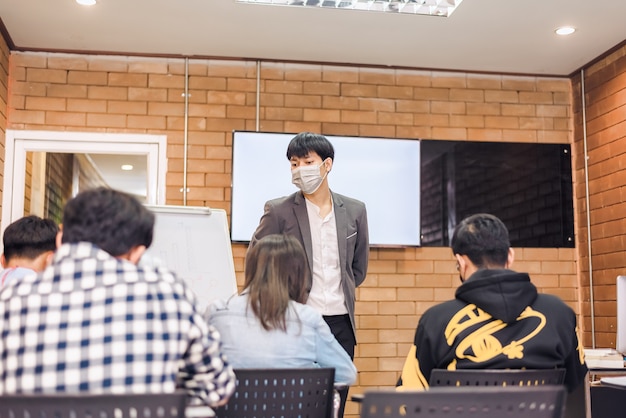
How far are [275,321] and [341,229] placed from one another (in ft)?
4.11

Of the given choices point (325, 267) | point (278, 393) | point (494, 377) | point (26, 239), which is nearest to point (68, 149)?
point (26, 239)

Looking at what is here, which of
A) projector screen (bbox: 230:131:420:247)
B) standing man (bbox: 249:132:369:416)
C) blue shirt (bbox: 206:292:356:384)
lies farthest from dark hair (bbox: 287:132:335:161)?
projector screen (bbox: 230:131:420:247)

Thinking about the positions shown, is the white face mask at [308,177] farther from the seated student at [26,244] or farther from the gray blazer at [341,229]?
the seated student at [26,244]

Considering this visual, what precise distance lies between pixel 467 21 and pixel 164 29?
6.15ft

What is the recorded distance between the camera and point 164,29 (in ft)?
14.9

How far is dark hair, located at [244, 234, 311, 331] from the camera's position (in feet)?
6.86

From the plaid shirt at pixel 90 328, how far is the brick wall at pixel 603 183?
3.97 metres

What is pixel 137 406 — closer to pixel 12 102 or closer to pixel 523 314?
pixel 523 314

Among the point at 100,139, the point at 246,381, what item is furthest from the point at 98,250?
the point at 100,139

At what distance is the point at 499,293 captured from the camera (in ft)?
6.62

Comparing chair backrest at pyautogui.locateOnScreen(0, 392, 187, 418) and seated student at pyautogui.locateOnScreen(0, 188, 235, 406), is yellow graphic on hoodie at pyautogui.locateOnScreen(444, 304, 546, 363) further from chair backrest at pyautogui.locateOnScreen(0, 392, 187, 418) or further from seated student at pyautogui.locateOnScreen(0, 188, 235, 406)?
chair backrest at pyautogui.locateOnScreen(0, 392, 187, 418)

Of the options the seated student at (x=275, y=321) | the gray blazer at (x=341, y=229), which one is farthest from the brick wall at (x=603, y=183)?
the seated student at (x=275, y=321)

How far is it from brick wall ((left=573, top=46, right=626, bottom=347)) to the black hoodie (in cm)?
298

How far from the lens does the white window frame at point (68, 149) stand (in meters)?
4.84
